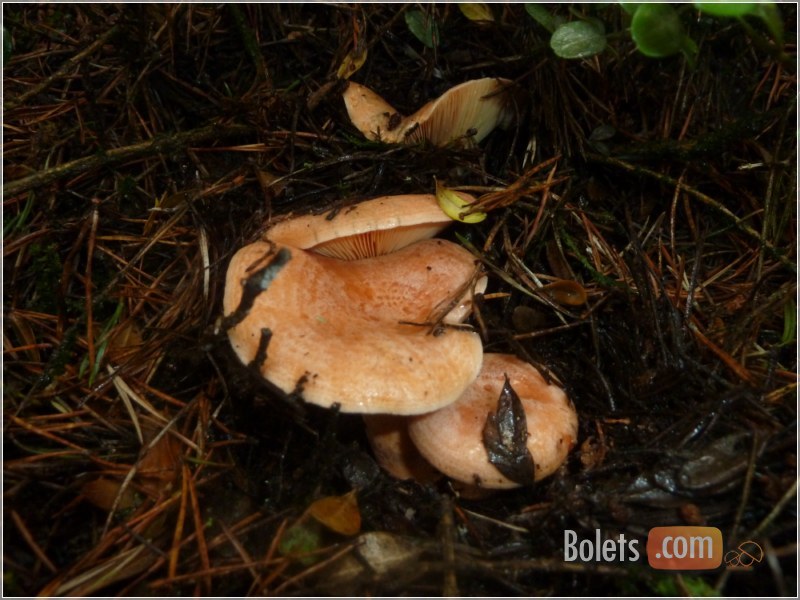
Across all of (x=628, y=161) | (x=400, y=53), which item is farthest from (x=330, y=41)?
(x=628, y=161)

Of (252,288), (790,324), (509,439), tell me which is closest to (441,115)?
(252,288)

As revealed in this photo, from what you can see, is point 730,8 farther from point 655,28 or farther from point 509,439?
point 509,439

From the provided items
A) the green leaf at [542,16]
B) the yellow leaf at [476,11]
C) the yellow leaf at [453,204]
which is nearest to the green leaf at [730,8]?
the green leaf at [542,16]

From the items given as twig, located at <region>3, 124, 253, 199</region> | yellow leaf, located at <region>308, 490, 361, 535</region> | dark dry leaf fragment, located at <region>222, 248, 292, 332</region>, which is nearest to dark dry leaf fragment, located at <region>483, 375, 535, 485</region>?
yellow leaf, located at <region>308, 490, 361, 535</region>

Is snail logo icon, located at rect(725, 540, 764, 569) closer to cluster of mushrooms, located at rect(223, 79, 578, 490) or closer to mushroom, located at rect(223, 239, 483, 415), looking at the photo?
cluster of mushrooms, located at rect(223, 79, 578, 490)

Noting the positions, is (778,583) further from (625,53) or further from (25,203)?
(25,203)

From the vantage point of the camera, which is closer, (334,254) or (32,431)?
(32,431)
